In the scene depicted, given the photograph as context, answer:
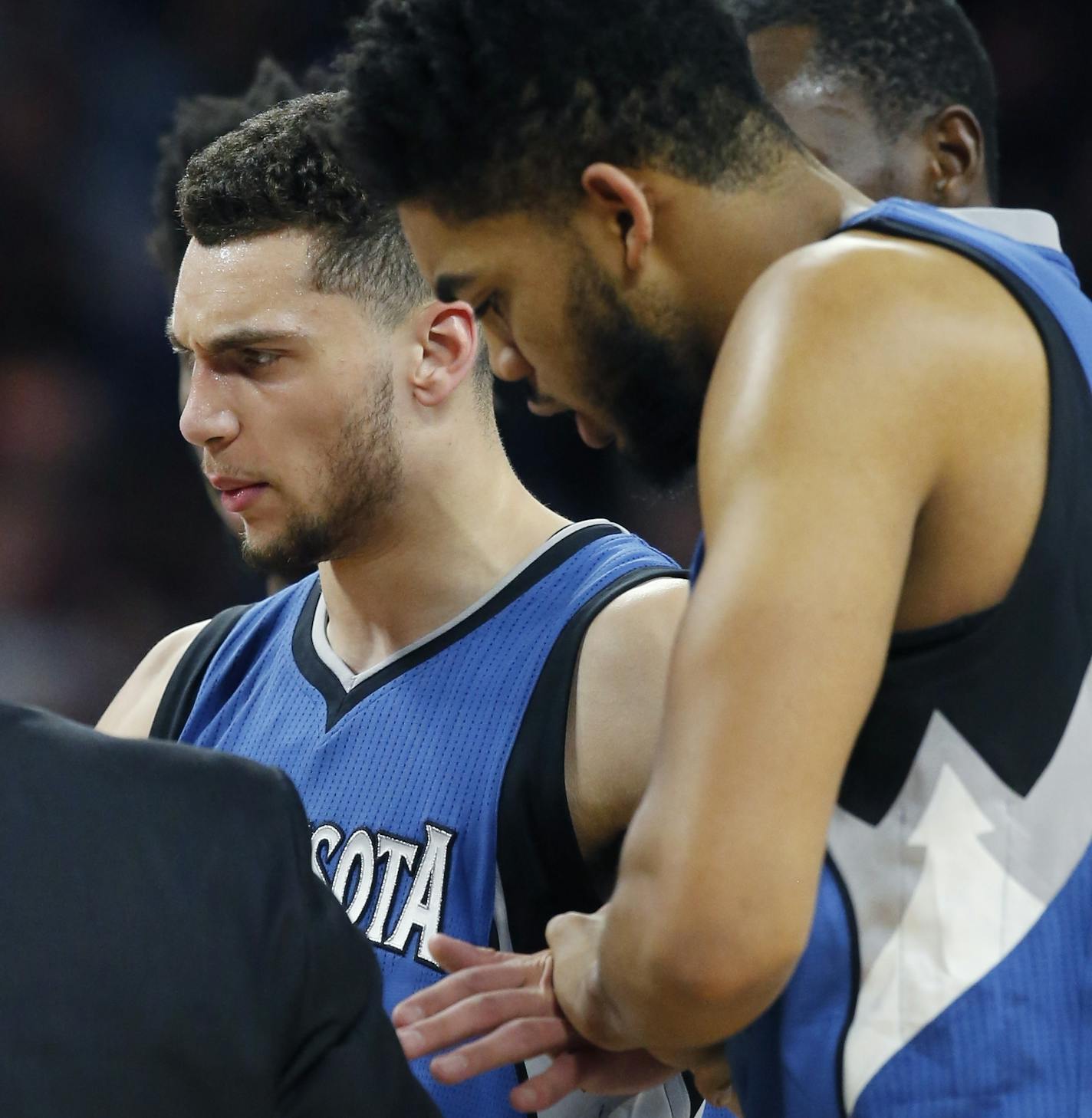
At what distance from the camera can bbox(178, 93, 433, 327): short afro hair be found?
235 cm

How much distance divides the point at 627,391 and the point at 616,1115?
3.36 ft

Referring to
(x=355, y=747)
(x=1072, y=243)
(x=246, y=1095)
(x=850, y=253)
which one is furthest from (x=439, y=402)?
(x=1072, y=243)

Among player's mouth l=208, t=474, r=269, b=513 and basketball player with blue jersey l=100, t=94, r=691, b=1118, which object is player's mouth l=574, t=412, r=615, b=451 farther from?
player's mouth l=208, t=474, r=269, b=513

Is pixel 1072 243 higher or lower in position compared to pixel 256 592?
higher

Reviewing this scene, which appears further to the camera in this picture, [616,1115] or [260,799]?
[616,1115]

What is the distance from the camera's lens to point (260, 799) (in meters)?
1.15

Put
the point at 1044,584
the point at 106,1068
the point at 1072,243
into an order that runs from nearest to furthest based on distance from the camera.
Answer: the point at 106,1068 < the point at 1044,584 < the point at 1072,243

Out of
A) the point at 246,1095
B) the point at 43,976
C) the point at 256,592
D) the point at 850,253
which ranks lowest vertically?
the point at 256,592

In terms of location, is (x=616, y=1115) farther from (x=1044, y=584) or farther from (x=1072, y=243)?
(x=1072, y=243)

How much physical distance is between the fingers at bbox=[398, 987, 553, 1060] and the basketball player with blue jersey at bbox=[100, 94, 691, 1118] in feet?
1.66

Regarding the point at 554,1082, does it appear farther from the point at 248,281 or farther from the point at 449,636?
the point at 248,281

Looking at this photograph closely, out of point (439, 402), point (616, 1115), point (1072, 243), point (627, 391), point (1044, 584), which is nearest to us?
point (1044, 584)

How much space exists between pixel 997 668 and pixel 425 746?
1.02 meters

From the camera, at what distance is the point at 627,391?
4.74 feet
